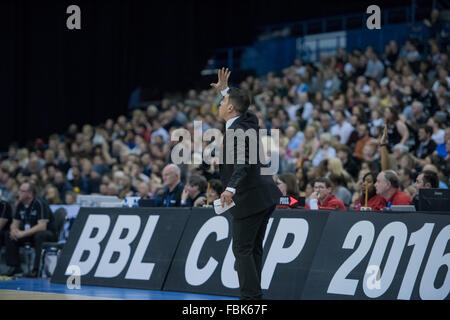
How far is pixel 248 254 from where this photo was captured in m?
6.32

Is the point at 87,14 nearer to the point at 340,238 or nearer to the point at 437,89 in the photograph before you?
the point at 437,89

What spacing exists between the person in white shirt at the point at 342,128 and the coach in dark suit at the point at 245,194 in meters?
7.74

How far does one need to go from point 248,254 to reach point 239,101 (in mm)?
1338

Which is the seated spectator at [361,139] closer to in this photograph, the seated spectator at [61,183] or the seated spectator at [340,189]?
the seated spectator at [340,189]

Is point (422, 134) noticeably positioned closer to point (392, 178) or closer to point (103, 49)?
point (392, 178)

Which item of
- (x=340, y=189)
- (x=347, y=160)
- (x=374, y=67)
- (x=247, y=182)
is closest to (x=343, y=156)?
(x=347, y=160)

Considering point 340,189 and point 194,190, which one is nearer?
point 194,190

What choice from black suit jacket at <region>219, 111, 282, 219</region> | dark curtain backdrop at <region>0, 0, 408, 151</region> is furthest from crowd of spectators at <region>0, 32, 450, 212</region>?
black suit jacket at <region>219, 111, 282, 219</region>

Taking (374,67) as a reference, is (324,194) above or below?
below

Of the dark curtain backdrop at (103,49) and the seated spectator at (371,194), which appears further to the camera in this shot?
the dark curtain backdrop at (103,49)

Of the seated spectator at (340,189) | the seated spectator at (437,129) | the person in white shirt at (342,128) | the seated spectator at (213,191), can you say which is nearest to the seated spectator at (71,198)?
the seated spectator at (213,191)

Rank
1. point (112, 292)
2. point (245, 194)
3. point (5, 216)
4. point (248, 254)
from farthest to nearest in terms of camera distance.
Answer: point (5, 216) → point (112, 292) → point (245, 194) → point (248, 254)

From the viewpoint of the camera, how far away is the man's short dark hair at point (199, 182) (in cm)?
1055

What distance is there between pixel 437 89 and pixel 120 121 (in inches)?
340
